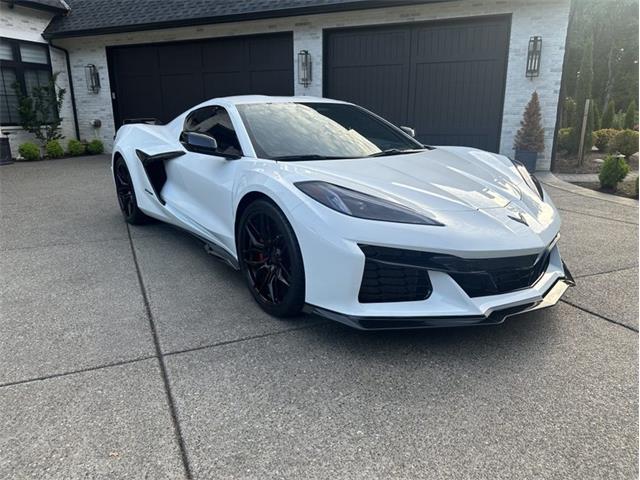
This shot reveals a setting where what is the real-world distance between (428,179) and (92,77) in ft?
39.8

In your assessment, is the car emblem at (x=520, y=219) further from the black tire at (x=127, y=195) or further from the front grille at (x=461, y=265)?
the black tire at (x=127, y=195)

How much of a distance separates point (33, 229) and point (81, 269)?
172cm

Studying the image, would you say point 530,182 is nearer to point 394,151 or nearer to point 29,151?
point 394,151

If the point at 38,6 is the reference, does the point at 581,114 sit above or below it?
below

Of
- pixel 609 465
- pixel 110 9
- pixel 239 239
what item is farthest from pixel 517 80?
pixel 110 9

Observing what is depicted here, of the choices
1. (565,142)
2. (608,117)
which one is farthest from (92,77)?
(608,117)

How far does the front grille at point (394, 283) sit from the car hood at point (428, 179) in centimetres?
35

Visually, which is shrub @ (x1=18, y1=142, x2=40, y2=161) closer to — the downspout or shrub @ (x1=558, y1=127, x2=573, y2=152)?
the downspout

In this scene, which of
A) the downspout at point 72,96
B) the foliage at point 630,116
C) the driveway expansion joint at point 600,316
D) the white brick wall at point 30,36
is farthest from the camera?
the foliage at point 630,116

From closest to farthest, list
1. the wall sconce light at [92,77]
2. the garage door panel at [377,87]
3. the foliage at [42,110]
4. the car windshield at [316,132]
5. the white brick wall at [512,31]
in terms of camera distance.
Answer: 1. the car windshield at [316,132]
2. the white brick wall at [512,31]
3. the garage door panel at [377,87]
4. the foliage at [42,110]
5. the wall sconce light at [92,77]

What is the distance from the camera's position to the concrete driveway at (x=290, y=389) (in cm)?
174

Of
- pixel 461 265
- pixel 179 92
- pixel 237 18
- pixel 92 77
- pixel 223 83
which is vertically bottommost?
pixel 461 265

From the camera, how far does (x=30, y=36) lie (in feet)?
38.0

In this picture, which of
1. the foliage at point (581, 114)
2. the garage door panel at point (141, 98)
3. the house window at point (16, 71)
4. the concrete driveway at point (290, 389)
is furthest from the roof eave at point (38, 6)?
the foliage at point (581, 114)
